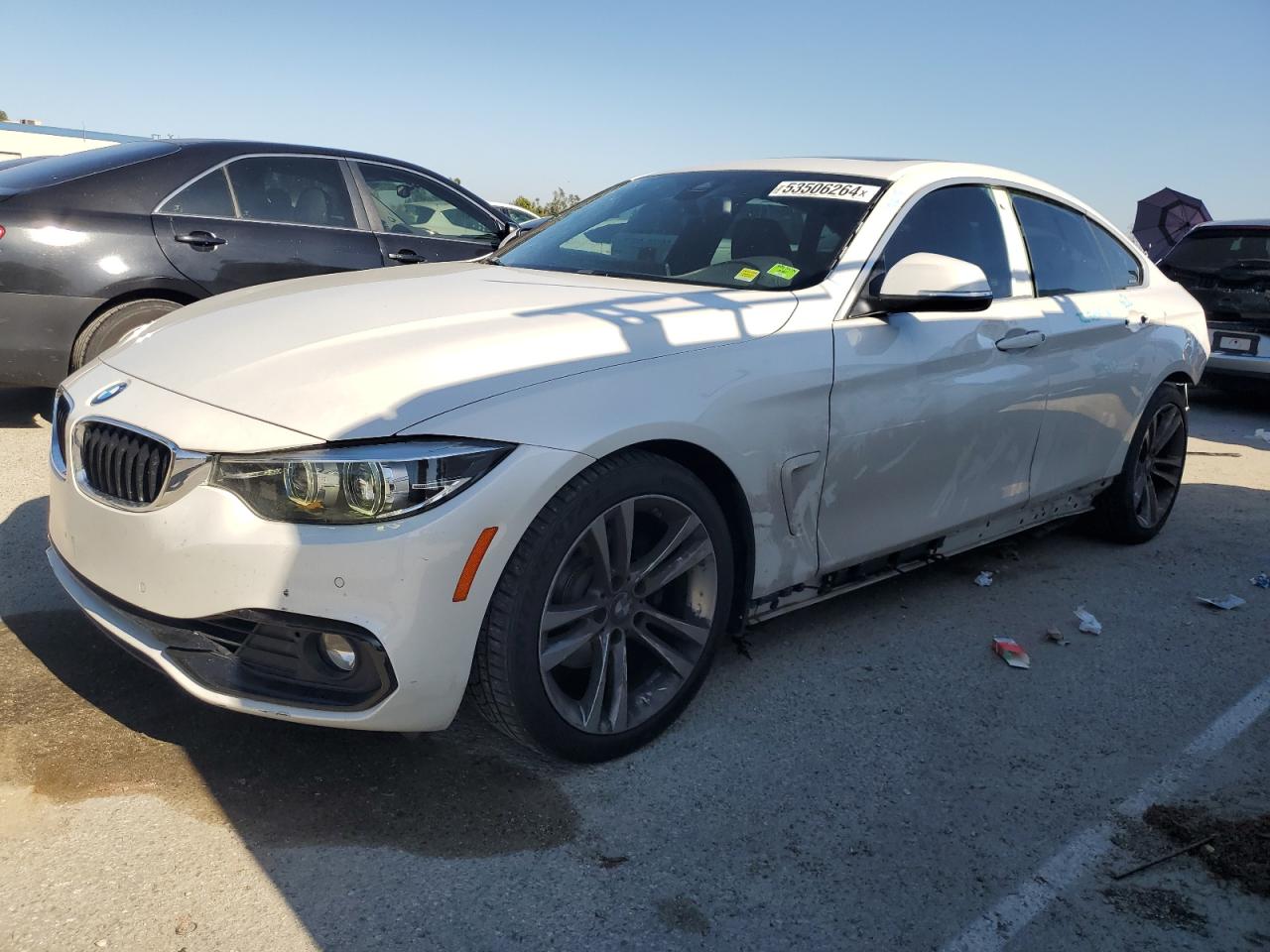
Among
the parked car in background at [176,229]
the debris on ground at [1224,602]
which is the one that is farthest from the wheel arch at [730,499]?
the parked car in background at [176,229]

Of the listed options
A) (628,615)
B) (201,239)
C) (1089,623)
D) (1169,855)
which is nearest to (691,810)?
(628,615)

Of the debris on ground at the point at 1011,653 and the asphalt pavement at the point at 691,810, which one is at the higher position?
the asphalt pavement at the point at 691,810

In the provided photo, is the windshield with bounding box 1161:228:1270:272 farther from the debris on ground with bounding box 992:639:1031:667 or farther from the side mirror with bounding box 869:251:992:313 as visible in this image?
the side mirror with bounding box 869:251:992:313

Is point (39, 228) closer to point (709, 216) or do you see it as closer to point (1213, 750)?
point (709, 216)

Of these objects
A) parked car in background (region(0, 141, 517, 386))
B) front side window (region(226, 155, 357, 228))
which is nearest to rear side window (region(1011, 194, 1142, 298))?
parked car in background (region(0, 141, 517, 386))

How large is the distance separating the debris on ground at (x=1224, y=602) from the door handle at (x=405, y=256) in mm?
4660

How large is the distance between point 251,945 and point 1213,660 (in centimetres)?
340

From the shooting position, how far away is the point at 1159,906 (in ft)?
8.00

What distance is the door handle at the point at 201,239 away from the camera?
589 cm

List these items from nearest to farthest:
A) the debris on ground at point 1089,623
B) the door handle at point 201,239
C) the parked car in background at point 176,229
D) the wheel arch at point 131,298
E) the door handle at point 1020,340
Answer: the door handle at point 1020,340 → the debris on ground at point 1089,623 → the parked car in background at point 176,229 → the wheel arch at point 131,298 → the door handle at point 201,239

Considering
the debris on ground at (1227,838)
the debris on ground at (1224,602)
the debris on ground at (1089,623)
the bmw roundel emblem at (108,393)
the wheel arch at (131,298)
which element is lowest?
the debris on ground at (1224,602)

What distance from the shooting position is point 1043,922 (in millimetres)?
2369

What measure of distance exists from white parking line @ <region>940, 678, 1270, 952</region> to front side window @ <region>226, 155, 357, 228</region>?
5332 millimetres

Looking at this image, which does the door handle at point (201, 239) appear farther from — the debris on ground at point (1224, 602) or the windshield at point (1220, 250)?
the windshield at point (1220, 250)
